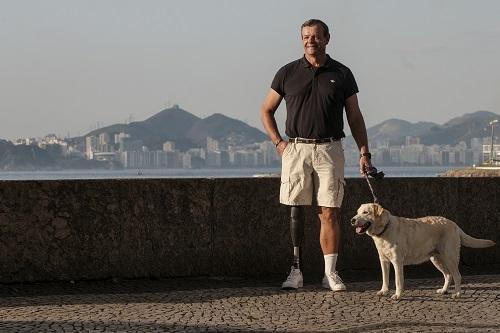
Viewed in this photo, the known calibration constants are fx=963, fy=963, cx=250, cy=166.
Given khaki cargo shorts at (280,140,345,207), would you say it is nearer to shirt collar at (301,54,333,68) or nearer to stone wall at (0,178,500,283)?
shirt collar at (301,54,333,68)

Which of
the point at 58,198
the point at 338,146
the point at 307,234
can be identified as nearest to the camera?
the point at 338,146

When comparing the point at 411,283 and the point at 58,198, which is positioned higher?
the point at 58,198

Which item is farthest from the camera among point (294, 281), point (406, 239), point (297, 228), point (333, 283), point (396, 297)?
point (297, 228)

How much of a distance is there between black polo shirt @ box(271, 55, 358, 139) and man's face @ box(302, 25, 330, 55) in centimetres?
15

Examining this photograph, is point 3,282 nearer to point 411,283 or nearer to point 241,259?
point 241,259

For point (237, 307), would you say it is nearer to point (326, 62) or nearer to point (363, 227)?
point (363, 227)

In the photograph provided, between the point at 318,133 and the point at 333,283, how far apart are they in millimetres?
1265

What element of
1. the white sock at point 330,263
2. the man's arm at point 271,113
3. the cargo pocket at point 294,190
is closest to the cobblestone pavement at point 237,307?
the white sock at point 330,263

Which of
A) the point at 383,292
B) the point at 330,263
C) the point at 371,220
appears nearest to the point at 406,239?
the point at 371,220

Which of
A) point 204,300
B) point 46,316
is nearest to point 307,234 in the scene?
point 204,300

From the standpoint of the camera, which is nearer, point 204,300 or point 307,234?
point 204,300

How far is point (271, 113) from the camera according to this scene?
8.43m

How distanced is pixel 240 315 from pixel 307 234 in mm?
2740

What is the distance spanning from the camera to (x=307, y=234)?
31.2ft
